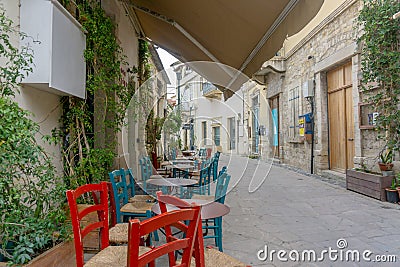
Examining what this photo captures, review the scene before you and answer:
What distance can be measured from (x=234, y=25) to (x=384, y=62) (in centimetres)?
324

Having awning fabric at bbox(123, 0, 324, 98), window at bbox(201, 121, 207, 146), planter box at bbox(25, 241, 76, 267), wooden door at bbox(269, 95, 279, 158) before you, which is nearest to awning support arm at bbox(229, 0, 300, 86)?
awning fabric at bbox(123, 0, 324, 98)

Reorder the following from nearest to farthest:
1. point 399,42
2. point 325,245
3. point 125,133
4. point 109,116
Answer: point 325,245 < point 109,116 < point 399,42 < point 125,133

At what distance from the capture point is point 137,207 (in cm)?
310

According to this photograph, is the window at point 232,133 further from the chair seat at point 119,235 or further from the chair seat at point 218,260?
the chair seat at point 218,260

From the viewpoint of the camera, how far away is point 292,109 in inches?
414

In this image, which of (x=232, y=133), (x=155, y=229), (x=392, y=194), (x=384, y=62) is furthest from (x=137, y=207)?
(x=232, y=133)

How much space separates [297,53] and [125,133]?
7.02 metres

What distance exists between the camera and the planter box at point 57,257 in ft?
6.10


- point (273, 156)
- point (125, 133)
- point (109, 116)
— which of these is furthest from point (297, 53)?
point (109, 116)

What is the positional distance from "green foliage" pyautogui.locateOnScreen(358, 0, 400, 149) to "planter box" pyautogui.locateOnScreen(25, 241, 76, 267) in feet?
17.8

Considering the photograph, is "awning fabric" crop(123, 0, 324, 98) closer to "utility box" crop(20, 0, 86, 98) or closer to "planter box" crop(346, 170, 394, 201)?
"utility box" crop(20, 0, 86, 98)

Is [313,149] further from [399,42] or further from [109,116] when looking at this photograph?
[109,116]

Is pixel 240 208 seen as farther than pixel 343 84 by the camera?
No

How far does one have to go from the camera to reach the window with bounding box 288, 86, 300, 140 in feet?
32.8
